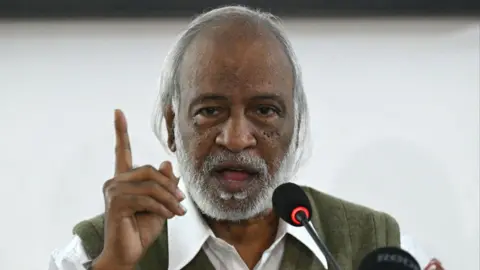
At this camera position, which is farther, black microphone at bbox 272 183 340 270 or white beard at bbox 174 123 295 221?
white beard at bbox 174 123 295 221

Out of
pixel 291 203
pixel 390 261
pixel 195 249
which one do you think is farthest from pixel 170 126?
pixel 390 261

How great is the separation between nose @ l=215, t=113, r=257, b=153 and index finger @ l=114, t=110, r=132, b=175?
196 mm

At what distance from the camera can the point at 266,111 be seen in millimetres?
1302

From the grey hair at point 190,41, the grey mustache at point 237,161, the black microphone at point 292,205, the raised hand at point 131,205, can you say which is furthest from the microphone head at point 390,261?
the grey hair at point 190,41

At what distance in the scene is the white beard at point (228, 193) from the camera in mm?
1267

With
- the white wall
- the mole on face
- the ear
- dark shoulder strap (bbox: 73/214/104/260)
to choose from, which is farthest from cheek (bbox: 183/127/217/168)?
the white wall

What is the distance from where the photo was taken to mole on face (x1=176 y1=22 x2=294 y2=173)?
1.27 m

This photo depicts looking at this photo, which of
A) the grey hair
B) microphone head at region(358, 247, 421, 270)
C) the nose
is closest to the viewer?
microphone head at region(358, 247, 421, 270)

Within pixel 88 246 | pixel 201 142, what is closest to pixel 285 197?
pixel 201 142

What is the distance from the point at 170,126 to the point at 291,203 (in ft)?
1.60

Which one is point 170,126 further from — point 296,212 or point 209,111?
point 296,212

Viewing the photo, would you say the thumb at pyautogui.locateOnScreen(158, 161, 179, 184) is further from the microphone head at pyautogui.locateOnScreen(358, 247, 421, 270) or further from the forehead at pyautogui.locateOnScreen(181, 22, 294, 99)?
the microphone head at pyautogui.locateOnScreen(358, 247, 421, 270)

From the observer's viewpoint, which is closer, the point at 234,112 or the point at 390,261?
the point at 390,261

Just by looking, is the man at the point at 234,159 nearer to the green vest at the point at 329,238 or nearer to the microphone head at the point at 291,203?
the green vest at the point at 329,238
